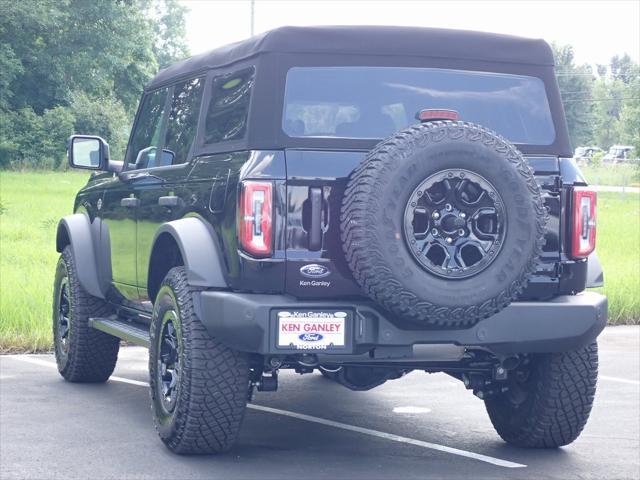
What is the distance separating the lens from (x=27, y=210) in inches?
1030

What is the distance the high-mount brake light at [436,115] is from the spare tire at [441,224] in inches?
12.2

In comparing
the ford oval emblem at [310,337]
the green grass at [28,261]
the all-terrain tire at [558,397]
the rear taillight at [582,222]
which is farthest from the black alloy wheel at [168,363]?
the green grass at [28,261]

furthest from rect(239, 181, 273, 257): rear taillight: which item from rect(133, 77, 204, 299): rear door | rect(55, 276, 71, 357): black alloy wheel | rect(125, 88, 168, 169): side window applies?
rect(55, 276, 71, 357): black alloy wheel

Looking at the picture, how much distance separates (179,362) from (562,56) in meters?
98.0

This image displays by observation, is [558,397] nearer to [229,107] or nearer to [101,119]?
[229,107]

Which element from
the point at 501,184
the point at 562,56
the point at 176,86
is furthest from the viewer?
the point at 562,56

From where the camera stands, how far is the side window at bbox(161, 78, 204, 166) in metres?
6.73

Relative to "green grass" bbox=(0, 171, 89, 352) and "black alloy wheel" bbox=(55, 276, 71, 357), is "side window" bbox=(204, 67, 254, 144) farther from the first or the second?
"green grass" bbox=(0, 171, 89, 352)

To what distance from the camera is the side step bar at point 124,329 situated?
6867mm

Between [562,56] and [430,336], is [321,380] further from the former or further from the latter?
[562,56]

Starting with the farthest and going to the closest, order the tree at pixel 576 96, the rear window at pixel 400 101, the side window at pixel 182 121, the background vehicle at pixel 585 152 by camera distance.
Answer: the tree at pixel 576 96, the background vehicle at pixel 585 152, the side window at pixel 182 121, the rear window at pixel 400 101

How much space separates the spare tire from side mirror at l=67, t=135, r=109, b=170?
2988 mm

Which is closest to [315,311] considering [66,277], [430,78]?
[430,78]

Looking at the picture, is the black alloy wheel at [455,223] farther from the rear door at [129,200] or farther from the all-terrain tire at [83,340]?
the all-terrain tire at [83,340]
